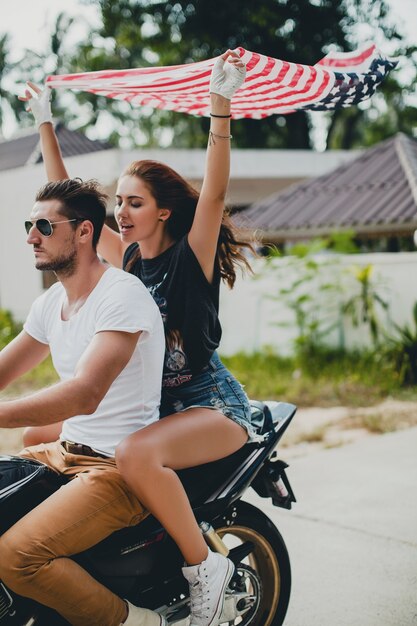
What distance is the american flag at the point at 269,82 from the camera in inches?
127

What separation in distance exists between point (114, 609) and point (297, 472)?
12.1ft

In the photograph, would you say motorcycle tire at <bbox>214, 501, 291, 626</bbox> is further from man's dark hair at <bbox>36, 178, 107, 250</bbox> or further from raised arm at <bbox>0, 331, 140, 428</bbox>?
man's dark hair at <bbox>36, 178, 107, 250</bbox>

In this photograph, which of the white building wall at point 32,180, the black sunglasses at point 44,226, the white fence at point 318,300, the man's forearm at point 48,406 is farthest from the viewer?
the white building wall at point 32,180

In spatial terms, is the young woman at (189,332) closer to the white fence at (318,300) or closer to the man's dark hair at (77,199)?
the man's dark hair at (77,199)

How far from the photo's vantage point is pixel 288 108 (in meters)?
3.60

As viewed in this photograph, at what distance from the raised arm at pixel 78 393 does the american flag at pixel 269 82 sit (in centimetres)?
131

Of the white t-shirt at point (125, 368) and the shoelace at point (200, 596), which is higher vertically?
the white t-shirt at point (125, 368)

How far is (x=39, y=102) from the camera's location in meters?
3.58

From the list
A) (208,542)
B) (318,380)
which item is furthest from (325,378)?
(208,542)

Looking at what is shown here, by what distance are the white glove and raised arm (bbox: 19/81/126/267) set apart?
970mm

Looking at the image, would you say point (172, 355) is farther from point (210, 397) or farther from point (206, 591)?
point (206, 591)

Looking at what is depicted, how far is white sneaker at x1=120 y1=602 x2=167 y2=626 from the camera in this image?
8.55 ft

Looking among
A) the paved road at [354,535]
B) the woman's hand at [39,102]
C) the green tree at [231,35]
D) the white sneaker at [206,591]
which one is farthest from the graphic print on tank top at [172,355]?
the green tree at [231,35]

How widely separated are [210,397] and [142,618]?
0.78m
